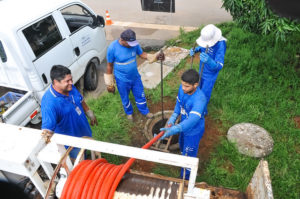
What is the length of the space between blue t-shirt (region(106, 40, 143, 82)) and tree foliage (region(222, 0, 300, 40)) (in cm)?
231

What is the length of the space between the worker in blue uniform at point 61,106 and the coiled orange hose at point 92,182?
3.28ft

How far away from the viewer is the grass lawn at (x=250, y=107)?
348 cm

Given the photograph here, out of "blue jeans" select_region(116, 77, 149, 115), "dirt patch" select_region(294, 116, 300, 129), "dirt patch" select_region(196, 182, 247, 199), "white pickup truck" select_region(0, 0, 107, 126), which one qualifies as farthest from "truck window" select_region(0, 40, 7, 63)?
"dirt patch" select_region(294, 116, 300, 129)

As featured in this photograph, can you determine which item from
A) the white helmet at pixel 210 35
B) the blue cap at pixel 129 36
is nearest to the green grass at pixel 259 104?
the white helmet at pixel 210 35

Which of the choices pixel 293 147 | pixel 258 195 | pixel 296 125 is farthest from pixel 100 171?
pixel 296 125

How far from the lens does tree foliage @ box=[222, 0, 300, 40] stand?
3852 mm

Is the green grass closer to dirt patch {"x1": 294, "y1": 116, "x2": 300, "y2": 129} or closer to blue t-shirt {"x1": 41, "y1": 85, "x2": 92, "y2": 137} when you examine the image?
dirt patch {"x1": 294, "y1": 116, "x2": 300, "y2": 129}

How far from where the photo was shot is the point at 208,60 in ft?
11.1

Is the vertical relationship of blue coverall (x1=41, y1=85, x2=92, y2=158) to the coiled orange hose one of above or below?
below

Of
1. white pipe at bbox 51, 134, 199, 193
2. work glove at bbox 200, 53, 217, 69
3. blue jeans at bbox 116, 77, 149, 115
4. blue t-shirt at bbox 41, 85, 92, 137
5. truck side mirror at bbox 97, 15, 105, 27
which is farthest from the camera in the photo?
truck side mirror at bbox 97, 15, 105, 27

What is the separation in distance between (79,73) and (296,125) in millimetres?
4423

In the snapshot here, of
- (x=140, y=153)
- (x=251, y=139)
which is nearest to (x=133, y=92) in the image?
(x=251, y=139)

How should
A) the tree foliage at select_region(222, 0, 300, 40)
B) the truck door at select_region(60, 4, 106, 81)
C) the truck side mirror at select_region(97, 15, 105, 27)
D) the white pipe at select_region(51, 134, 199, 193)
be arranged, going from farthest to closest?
1. the truck side mirror at select_region(97, 15, 105, 27)
2. the truck door at select_region(60, 4, 106, 81)
3. the tree foliage at select_region(222, 0, 300, 40)
4. the white pipe at select_region(51, 134, 199, 193)

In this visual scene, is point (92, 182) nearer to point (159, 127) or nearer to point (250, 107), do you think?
point (159, 127)
